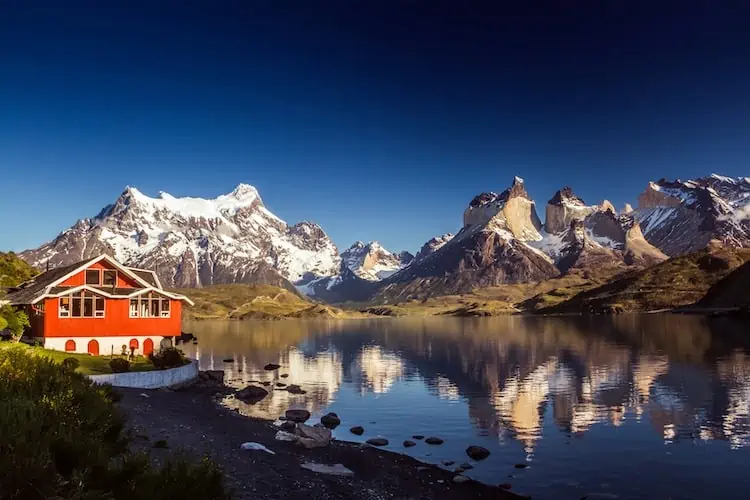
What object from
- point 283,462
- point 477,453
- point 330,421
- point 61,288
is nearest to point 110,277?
point 61,288

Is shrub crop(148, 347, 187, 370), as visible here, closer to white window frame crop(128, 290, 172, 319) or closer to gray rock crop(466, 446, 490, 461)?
white window frame crop(128, 290, 172, 319)

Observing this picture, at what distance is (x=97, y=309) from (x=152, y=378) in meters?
23.3

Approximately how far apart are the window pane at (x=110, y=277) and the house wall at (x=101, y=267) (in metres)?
0.42

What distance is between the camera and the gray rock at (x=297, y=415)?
191 ft

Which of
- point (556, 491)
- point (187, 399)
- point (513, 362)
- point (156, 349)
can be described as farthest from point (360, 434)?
point (513, 362)

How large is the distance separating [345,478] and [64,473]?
2458cm

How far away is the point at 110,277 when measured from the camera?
8250 cm

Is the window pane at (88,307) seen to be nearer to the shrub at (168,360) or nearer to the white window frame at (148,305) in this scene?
the white window frame at (148,305)

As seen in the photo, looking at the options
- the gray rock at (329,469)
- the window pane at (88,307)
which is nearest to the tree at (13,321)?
the window pane at (88,307)

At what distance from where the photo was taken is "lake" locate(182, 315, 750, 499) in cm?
3872

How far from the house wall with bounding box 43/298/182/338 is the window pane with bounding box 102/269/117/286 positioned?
457 centimetres

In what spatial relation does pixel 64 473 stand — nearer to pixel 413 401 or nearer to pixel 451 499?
pixel 451 499

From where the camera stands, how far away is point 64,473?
9.99m

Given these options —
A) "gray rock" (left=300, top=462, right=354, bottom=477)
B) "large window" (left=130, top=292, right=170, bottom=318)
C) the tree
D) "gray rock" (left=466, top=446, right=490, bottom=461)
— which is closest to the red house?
"large window" (left=130, top=292, right=170, bottom=318)
